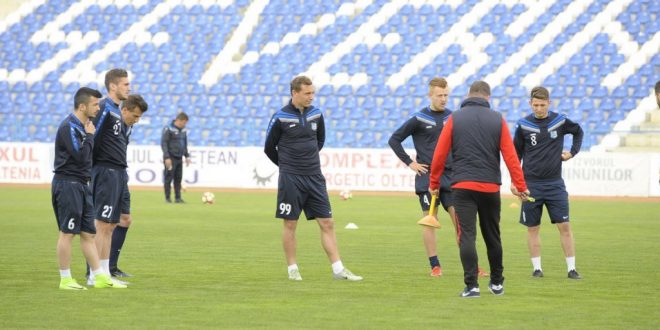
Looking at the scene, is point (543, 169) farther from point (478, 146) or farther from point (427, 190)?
point (478, 146)

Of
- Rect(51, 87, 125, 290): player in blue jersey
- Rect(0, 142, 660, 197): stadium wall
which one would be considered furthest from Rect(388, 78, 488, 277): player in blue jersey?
Rect(0, 142, 660, 197): stadium wall

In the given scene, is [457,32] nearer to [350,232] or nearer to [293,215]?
[350,232]

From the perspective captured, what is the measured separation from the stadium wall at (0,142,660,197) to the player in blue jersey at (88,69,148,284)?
19.9m

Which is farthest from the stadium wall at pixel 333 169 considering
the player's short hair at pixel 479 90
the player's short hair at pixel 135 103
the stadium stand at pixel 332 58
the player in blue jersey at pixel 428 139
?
the player's short hair at pixel 479 90

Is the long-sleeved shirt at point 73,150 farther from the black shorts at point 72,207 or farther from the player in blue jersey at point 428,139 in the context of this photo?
the player in blue jersey at point 428,139

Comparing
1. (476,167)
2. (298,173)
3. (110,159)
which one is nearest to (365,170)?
(298,173)

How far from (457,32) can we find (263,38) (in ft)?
22.5

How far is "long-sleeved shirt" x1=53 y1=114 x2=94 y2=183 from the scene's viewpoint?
1011 cm

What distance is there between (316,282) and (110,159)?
2.39 m

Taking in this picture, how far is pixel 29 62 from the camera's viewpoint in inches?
1564

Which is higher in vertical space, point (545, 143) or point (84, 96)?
point (84, 96)

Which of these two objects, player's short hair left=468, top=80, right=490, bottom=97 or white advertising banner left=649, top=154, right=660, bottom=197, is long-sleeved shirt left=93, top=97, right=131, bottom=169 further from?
white advertising banner left=649, top=154, right=660, bottom=197

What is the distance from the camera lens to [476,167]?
9727 mm

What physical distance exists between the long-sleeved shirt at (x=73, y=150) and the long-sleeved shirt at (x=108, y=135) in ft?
1.64
